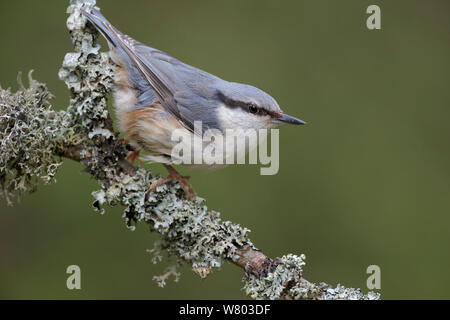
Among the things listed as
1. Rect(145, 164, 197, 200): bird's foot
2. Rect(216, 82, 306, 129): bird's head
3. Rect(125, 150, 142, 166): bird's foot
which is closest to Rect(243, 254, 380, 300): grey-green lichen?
Rect(145, 164, 197, 200): bird's foot

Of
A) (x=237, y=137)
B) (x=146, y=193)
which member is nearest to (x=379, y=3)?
(x=237, y=137)

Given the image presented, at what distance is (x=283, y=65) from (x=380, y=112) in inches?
22.9

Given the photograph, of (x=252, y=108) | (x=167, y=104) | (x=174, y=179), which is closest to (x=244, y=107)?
(x=252, y=108)

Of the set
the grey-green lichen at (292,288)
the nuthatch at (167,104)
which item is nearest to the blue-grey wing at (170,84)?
the nuthatch at (167,104)

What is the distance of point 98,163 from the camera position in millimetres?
1905

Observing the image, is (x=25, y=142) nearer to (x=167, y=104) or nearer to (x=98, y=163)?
(x=98, y=163)

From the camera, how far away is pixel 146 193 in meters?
1.89

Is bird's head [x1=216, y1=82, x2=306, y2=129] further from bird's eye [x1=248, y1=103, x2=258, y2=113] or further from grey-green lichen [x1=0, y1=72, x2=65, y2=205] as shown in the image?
grey-green lichen [x1=0, y1=72, x2=65, y2=205]

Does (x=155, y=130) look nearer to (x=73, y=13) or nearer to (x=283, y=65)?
(x=73, y=13)

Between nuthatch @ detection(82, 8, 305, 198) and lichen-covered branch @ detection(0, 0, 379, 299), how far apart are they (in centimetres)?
17

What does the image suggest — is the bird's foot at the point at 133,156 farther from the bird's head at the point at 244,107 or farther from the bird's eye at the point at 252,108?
the bird's eye at the point at 252,108

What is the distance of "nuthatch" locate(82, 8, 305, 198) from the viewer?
6.95ft

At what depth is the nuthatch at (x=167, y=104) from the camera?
2.12 metres

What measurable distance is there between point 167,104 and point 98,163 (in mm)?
386
